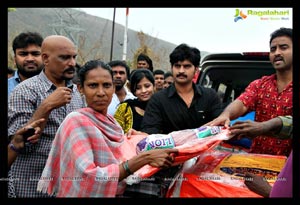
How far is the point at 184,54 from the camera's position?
2943mm

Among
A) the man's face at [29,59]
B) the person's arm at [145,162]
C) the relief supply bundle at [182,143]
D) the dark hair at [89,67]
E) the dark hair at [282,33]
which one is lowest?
the person's arm at [145,162]

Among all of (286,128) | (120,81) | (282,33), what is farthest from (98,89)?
(120,81)

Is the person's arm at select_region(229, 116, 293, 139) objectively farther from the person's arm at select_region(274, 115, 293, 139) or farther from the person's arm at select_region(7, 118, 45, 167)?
the person's arm at select_region(7, 118, 45, 167)

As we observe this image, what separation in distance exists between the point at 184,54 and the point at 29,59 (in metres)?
1.17

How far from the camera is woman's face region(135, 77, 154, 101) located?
12.2ft

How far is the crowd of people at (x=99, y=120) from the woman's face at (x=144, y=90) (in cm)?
58

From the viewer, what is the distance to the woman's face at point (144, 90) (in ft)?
12.2

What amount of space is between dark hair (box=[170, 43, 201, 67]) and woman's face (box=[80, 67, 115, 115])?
77cm

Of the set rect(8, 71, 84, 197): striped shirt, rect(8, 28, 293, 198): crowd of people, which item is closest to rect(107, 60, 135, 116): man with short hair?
rect(8, 28, 293, 198): crowd of people

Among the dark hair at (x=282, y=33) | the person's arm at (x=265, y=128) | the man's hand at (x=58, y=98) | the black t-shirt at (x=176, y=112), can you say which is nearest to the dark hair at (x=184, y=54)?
the black t-shirt at (x=176, y=112)

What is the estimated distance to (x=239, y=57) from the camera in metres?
4.08

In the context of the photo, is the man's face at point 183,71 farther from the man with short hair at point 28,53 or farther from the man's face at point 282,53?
the man with short hair at point 28,53
